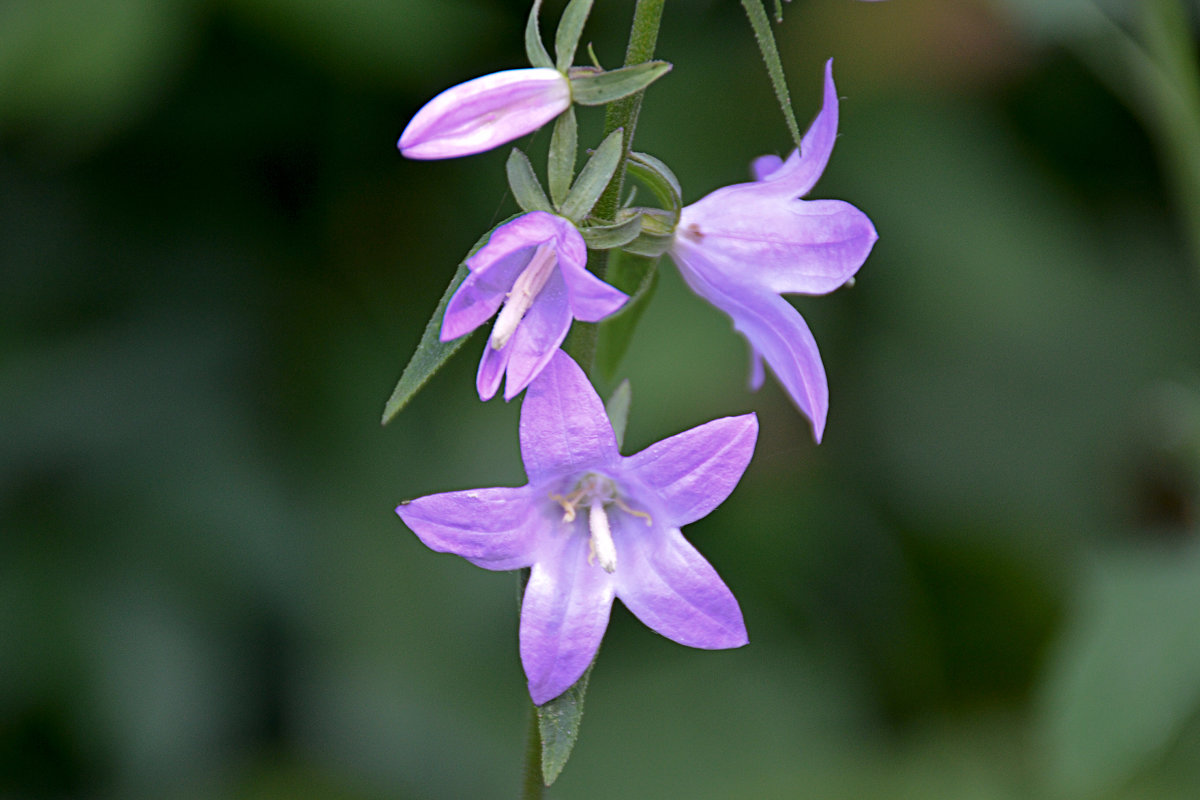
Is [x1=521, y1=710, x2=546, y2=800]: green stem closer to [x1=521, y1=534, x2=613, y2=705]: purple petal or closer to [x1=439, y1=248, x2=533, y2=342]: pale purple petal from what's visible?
[x1=521, y1=534, x2=613, y2=705]: purple petal

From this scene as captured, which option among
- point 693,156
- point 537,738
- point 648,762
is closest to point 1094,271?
point 693,156

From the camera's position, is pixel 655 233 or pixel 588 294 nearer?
pixel 588 294

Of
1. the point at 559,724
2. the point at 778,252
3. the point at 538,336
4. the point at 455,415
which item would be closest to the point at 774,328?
the point at 778,252

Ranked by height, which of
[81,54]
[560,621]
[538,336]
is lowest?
[560,621]

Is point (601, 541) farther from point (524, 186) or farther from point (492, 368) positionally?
point (524, 186)

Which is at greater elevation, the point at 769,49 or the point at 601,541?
the point at 769,49

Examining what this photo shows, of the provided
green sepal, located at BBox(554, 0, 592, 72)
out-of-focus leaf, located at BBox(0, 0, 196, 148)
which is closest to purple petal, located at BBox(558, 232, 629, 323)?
green sepal, located at BBox(554, 0, 592, 72)

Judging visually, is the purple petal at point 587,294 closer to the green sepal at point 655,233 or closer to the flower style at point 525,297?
the flower style at point 525,297

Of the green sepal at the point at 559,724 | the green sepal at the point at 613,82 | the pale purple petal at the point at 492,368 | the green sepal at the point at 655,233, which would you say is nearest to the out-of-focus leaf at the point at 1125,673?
the green sepal at the point at 559,724
